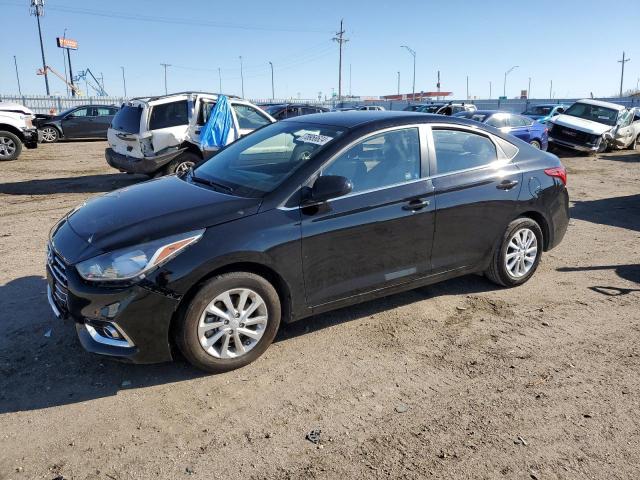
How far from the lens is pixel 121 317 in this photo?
128 inches

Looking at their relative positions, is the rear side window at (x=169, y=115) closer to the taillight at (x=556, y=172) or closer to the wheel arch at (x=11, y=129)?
the wheel arch at (x=11, y=129)

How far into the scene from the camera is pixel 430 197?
171 inches

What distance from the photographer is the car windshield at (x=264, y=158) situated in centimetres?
398

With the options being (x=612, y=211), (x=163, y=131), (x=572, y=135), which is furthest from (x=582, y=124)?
(x=163, y=131)

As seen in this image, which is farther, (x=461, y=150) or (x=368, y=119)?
(x=461, y=150)

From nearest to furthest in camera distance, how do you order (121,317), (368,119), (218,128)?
(121,317) → (368,119) → (218,128)

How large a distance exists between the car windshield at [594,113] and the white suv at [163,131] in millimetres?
13590

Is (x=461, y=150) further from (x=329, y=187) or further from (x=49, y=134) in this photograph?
(x=49, y=134)

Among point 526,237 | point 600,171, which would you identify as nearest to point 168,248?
point 526,237

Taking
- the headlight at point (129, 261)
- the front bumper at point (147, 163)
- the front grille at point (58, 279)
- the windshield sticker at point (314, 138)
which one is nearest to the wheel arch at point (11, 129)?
the front bumper at point (147, 163)

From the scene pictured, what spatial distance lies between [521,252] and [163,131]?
283 inches

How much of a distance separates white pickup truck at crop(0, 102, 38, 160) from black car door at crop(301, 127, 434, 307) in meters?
13.0

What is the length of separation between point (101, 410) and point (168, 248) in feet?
3.53

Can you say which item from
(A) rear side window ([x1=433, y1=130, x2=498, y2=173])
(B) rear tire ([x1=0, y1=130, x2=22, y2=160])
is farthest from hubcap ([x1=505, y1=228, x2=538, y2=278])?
(B) rear tire ([x1=0, y1=130, x2=22, y2=160])
